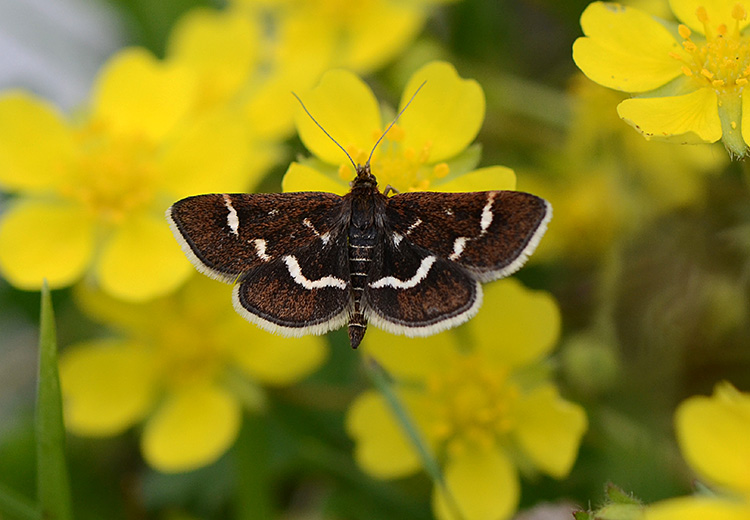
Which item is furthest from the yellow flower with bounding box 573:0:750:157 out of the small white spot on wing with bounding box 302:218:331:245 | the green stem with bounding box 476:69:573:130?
the green stem with bounding box 476:69:573:130

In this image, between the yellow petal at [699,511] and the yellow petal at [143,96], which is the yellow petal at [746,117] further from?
the yellow petal at [143,96]

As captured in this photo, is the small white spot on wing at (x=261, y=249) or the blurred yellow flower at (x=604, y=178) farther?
the blurred yellow flower at (x=604, y=178)

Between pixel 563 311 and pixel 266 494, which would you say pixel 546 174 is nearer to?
pixel 563 311

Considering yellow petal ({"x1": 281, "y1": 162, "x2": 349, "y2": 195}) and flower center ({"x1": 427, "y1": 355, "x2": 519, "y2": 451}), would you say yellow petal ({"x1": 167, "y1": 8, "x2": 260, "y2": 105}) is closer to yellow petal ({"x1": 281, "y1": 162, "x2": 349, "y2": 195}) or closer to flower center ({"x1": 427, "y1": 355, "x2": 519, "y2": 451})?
yellow petal ({"x1": 281, "y1": 162, "x2": 349, "y2": 195})

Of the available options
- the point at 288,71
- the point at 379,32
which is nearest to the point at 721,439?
the point at 288,71

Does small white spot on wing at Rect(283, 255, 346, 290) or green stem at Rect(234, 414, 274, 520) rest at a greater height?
small white spot on wing at Rect(283, 255, 346, 290)

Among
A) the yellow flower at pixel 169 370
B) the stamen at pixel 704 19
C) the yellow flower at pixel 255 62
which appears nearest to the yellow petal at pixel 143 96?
the yellow flower at pixel 255 62
